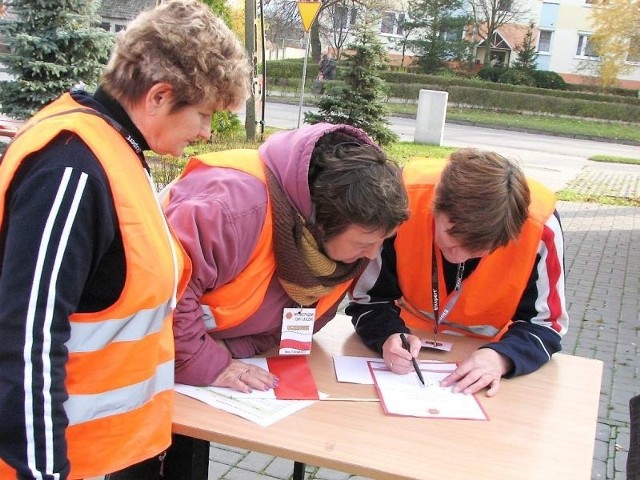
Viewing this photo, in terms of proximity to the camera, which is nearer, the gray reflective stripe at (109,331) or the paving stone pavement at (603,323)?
the gray reflective stripe at (109,331)

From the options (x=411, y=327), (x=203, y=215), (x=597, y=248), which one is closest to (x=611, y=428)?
(x=411, y=327)

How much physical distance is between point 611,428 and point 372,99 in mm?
8890

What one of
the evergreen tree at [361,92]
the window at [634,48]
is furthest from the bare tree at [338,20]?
the evergreen tree at [361,92]

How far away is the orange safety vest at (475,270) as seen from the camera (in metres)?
2.21

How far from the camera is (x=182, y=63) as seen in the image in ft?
4.42

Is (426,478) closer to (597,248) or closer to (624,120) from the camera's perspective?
(597,248)

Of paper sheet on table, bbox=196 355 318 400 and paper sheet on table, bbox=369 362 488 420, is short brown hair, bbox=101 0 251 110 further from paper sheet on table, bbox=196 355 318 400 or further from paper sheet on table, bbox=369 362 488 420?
paper sheet on table, bbox=369 362 488 420

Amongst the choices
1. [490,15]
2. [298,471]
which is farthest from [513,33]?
[298,471]

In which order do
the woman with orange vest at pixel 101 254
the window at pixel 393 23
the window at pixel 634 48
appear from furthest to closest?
the window at pixel 393 23, the window at pixel 634 48, the woman with orange vest at pixel 101 254

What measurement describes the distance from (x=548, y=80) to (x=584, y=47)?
6605 millimetres

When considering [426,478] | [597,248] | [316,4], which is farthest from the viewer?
[316,4]

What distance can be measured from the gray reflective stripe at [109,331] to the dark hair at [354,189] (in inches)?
22.8

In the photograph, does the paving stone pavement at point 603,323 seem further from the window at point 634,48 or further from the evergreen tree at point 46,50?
the window at point 634,48

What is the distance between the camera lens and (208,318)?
1869mm
